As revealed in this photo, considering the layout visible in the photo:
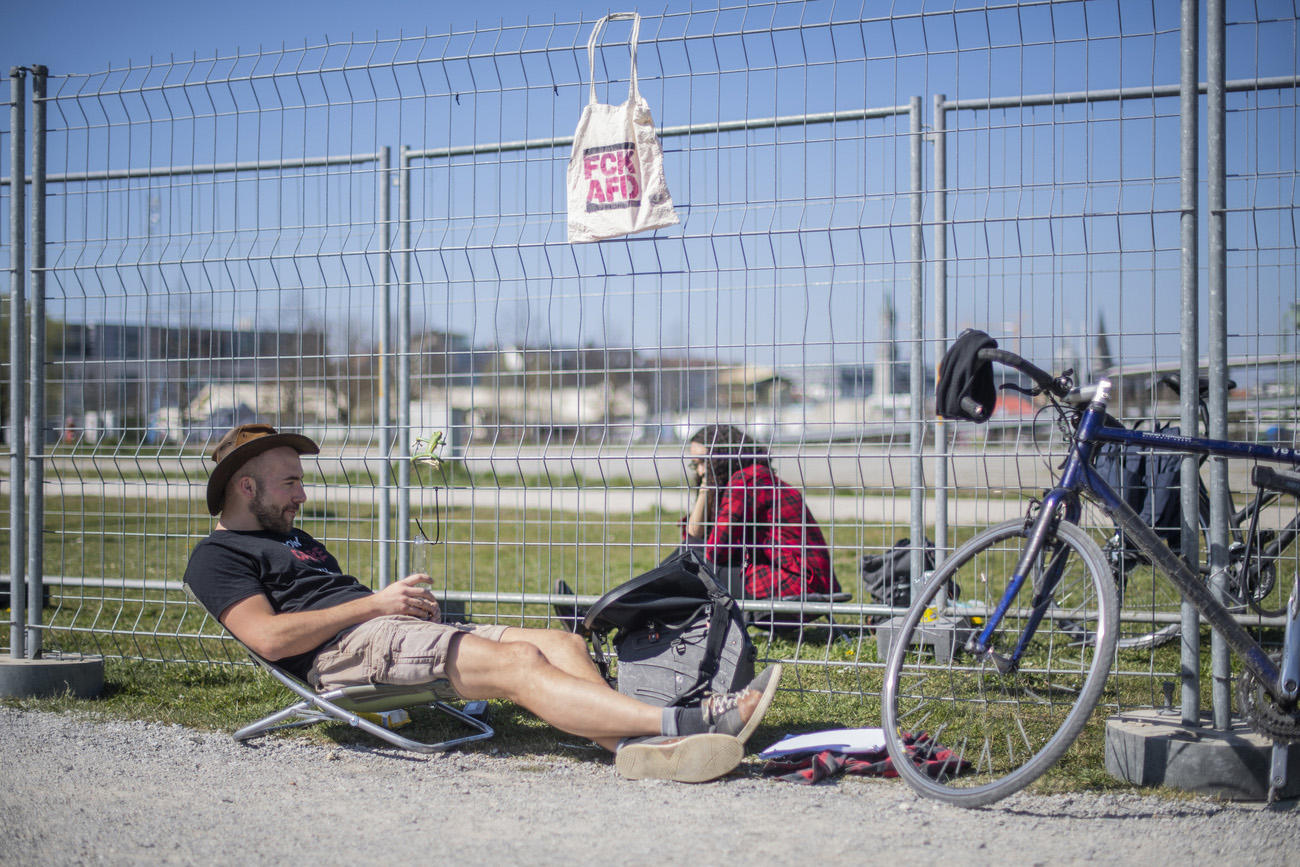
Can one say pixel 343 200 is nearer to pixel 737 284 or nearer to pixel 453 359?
pixel 453 359

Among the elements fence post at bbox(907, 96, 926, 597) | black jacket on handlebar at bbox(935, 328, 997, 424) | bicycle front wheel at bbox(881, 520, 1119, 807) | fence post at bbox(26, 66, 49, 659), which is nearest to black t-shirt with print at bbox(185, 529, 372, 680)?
fence post at bbox(26, 66, 49, 659)

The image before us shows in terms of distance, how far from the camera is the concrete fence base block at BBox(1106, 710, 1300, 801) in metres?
2.94

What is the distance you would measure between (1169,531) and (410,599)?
289 centimetres

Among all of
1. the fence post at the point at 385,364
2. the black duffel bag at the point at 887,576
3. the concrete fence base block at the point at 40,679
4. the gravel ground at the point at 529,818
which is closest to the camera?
the gravel ground at the point at 529,818

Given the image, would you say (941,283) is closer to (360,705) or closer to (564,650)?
(564,650)

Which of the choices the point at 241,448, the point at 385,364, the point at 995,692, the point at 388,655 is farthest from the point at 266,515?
the point at 995,692

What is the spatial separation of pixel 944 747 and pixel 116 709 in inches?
122

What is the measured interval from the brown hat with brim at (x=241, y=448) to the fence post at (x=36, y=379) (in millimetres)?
1006

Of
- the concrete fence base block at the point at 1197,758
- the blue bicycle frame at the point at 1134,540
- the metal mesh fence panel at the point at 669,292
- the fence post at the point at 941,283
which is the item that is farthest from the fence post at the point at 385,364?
the concrete fence base block at the point at 1197,758

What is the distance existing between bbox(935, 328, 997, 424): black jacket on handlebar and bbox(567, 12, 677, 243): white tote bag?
1231 mm

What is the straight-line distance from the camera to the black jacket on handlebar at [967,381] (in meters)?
3.04

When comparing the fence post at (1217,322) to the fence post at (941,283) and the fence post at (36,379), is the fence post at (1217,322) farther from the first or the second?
the fence post at (36,379)

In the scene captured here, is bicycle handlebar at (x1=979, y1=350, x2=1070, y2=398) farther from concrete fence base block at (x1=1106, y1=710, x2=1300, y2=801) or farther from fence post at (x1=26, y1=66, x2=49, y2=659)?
fence post at (x1=26, y1=66, x2=49, y2=659)

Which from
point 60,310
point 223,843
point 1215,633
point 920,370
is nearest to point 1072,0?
point 920,370
